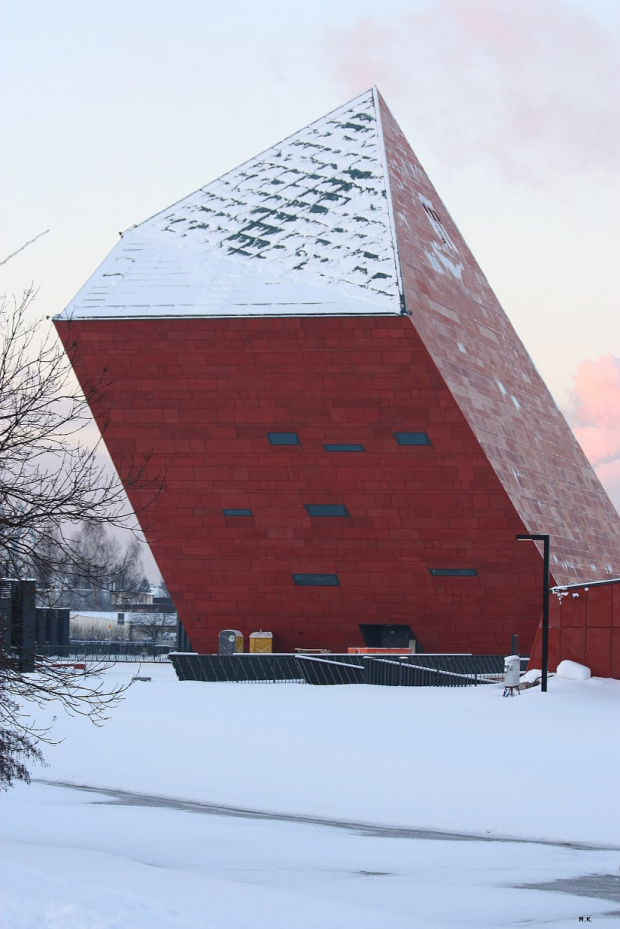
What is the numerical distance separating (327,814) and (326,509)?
22212mm

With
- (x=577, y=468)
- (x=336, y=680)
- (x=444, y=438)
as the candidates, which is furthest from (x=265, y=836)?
(x=577, y=468)

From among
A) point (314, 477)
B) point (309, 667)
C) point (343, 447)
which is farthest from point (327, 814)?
point (314, 477)

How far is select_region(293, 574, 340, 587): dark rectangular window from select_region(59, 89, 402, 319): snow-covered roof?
835 cm

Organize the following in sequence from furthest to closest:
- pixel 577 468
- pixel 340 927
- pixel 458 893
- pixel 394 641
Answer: pixel 577 468 → pixel 394 641 → pixel 458 893 → pixel 340 927

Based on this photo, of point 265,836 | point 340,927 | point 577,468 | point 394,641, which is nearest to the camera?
point 340,927

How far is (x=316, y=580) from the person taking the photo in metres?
39.0

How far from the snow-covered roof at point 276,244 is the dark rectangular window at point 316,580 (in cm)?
835

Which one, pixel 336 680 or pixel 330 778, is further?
pixel 336 680

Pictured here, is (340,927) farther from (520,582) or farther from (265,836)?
(520,582)

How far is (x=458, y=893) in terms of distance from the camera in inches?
405

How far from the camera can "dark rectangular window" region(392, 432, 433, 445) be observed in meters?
Answer: 37.0

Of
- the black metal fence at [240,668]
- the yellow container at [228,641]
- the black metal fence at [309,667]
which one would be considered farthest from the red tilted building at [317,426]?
the black metal fence at [240,668]

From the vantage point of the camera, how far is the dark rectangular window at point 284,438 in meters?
37.7

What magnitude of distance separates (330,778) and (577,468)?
108 feet
